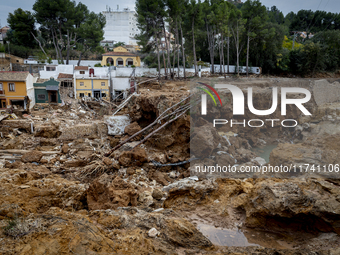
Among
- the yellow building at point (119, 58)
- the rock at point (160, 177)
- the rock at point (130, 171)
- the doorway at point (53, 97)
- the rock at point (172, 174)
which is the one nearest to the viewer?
the rock at point (160, 177)

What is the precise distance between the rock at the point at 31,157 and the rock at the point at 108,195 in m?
5.87

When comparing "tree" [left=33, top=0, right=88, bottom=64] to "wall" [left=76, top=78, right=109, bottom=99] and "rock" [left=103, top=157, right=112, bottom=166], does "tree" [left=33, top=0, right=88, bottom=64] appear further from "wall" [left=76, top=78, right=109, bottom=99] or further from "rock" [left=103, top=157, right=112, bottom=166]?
"rock" [left=103, top=157, right=112, bottom=166]

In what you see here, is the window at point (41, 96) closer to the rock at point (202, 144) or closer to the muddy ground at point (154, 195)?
the muddy ground at point (154, 195)

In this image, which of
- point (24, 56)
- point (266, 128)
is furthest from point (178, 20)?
point (24, 56)

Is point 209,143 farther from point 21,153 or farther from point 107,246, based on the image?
point 21,153

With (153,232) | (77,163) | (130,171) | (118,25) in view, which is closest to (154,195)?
(130,171)

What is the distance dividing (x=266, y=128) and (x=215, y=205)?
12.8m

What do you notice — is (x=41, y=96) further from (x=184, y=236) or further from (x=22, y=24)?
(x=184, y=236)

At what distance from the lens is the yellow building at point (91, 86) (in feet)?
79.6

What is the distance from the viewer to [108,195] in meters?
6.99

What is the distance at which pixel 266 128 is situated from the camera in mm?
18062

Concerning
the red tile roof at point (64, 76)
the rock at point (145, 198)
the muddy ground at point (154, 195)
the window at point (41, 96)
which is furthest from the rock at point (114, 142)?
the red tile roof at point (64, 76)

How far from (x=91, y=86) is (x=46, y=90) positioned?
3987mm

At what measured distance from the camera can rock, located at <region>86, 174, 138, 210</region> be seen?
679 centimetres
